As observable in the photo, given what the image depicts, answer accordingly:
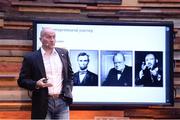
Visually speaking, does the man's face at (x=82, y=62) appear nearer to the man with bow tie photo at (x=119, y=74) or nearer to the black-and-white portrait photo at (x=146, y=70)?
the man with bow tie photo at (x=119, y=74)

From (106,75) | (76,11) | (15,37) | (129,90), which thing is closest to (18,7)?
(15,37)

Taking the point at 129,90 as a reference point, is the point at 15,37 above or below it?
above

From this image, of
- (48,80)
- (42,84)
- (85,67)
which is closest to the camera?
(42,84)

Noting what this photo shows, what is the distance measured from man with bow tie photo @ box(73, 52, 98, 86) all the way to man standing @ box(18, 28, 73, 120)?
792mm

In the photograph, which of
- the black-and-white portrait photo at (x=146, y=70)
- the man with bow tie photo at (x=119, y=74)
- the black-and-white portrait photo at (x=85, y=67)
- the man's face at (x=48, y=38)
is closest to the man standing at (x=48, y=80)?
the man's face at (x=48, y=38)

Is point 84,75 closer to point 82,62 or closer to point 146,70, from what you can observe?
point 82,62

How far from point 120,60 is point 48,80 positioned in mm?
1137

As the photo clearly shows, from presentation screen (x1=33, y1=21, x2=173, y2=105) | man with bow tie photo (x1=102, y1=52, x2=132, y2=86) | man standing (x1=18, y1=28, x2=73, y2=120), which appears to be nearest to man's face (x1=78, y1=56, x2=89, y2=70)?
presentation screen (x1=33, y1=21, x2=173, y2=105)

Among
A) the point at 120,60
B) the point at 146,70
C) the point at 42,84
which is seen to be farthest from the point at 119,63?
the point at 42,84

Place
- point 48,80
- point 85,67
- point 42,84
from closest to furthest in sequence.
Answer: point 42,84, point 48,80, point 85,67

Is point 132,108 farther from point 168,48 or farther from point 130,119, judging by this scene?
point 168,48

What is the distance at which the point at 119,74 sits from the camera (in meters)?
4.22

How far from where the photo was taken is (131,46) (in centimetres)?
421

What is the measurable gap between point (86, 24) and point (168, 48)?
843 millimetres
